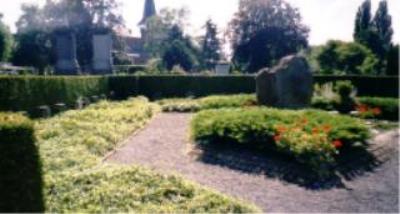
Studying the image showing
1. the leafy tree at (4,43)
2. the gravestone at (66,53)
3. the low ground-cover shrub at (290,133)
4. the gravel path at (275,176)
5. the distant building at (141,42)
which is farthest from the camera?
the distant building at (141,42)

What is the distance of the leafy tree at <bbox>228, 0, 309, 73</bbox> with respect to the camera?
46438 mm

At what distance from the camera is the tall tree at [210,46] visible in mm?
62469

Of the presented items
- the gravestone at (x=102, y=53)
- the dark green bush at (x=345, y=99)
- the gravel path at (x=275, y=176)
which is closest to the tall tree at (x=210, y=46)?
the gravestone at (x=102, y=53)

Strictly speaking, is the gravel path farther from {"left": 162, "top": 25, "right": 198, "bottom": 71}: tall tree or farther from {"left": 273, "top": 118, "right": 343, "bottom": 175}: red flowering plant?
{"left": 162, "top": 25, "right": 198, "bottom": 71}: tall tree

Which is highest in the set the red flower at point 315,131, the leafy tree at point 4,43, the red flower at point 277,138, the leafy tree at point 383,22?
the leafy tree at point 383,22

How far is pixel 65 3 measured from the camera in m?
44.8

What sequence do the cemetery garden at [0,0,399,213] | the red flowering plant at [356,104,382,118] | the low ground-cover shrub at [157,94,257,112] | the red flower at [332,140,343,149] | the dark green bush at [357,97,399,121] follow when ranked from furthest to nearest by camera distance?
the low ground-cover shrub at [157,94,257,112]
the dark green bush at [357,97,399,121]
the red flowering plant at [356,104,382,118]
the red flower at [332,140,343,149]
the cemetery garden at [0,0,399,213]

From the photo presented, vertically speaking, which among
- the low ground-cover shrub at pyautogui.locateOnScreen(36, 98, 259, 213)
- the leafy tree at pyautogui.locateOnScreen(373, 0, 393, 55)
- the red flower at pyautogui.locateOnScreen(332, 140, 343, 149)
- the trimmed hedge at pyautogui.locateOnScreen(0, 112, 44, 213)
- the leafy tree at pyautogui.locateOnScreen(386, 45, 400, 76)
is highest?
the leafy tree at pyautogui.locateOnScreen(373, 0, 393, 55)

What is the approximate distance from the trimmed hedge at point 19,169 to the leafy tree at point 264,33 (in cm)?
4249

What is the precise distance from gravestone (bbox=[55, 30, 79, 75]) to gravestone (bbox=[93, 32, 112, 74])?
1.77 metres

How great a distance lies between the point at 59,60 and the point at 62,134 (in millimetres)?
17900

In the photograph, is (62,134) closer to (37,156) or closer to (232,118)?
(232,118)

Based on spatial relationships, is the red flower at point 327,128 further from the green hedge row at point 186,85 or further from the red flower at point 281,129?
the green hedge row at point 186,85

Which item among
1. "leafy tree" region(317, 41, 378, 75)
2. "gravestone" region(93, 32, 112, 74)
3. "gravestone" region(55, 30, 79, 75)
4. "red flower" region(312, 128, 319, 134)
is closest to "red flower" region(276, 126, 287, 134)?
"red flower" region(312, 128, 319, 134)
